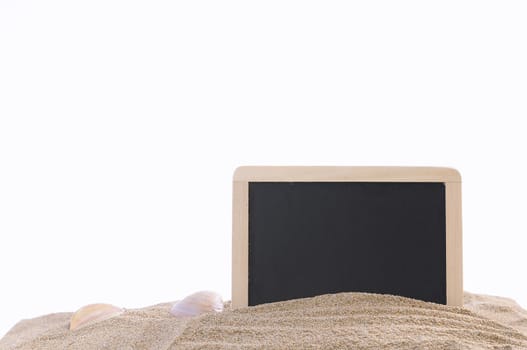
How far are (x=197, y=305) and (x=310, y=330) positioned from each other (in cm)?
55

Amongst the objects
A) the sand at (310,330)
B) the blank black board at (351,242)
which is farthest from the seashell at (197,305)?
the blank black board at (351,242)

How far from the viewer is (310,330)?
140cm

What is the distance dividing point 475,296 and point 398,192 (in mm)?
735

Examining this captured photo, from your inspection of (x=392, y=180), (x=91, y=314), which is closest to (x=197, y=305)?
(x=91, y=314)

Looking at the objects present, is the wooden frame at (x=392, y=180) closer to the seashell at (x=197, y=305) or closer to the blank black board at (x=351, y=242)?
the blank black board at (x=351, y=242)

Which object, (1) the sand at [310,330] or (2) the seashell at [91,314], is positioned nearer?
(1) the sand at [310,330]

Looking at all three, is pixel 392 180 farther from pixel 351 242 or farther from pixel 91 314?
pixel 91 314

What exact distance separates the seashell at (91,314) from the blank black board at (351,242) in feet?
1.68

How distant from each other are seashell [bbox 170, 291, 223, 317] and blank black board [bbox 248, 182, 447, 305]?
19 centimetres

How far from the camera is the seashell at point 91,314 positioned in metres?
1.77

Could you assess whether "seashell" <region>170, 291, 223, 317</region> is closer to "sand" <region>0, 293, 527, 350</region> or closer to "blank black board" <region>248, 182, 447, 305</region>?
"sand" <region>0, 293, 527, 350</region>

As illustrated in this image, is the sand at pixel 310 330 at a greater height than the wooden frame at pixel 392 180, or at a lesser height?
lesser

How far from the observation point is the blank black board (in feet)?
5.64

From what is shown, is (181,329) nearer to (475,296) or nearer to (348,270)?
(348,270)
